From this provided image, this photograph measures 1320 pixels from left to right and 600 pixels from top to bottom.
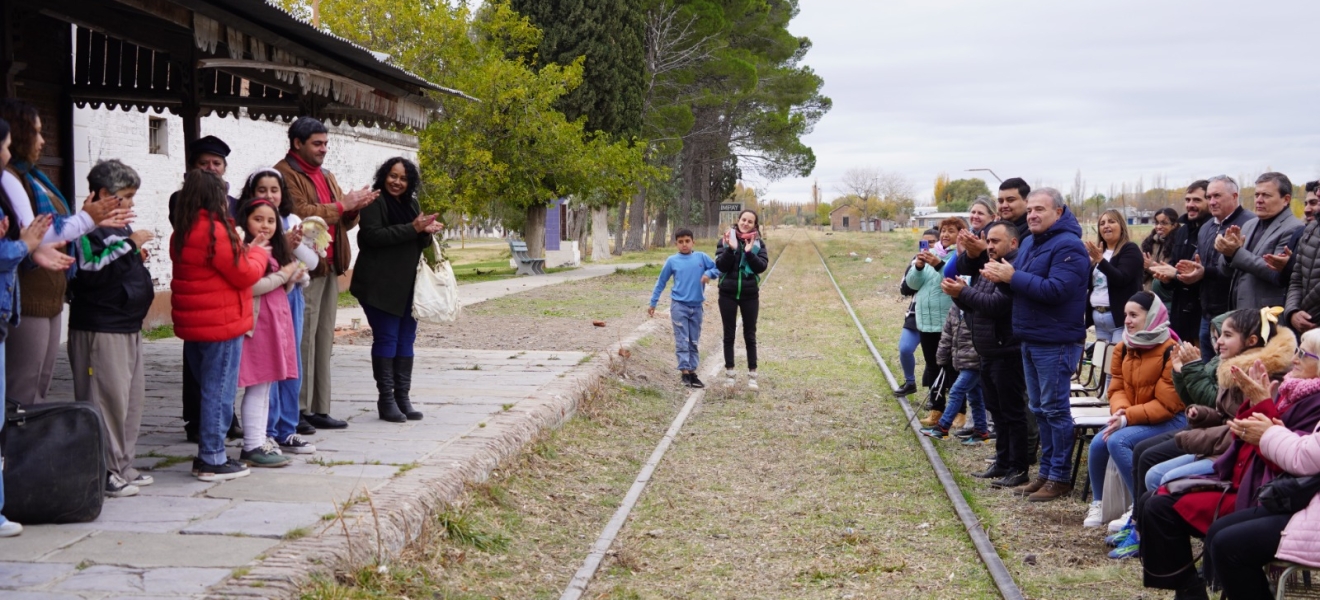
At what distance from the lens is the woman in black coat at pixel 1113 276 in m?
8.73

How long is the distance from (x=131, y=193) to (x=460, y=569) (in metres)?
2.37

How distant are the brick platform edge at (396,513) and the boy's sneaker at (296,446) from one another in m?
0.72

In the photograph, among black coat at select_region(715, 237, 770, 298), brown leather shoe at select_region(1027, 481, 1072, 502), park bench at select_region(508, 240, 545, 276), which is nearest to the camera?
brown leather shoe at select_region(1027, 481, 1072, 502)

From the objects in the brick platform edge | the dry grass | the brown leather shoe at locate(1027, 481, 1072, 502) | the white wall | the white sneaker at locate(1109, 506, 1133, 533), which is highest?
the white wall

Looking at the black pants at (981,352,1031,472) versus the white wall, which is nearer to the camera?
the black pants at (981,352,1031,472)

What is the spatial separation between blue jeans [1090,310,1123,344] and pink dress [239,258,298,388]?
602cm

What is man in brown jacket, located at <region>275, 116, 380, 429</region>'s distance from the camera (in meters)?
7.03

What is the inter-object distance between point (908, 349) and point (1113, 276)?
2581 mm

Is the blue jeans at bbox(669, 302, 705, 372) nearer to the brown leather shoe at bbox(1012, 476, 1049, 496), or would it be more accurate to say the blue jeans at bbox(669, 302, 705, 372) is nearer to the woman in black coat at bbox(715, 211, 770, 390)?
the woman in black coat at bbox(715, 211, 770, 390)

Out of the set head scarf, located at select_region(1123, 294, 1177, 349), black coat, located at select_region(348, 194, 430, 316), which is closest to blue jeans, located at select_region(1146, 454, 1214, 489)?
head scarf, located at select_region(1123, 294, 1177, 349)

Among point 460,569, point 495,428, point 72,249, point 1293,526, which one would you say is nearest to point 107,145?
point 495,428

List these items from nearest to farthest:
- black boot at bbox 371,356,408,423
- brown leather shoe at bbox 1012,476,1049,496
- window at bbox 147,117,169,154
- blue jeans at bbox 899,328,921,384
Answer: brown leather shoe at bbox 1012,476,1049,496
black boot at bbox 371,356,408,423
blue jeans at bbox 899,328,921,384
window at bbox 147,117,169,154

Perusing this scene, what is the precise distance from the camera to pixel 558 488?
749cm

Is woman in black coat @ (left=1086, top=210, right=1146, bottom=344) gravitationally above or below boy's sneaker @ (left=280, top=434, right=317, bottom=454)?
above
